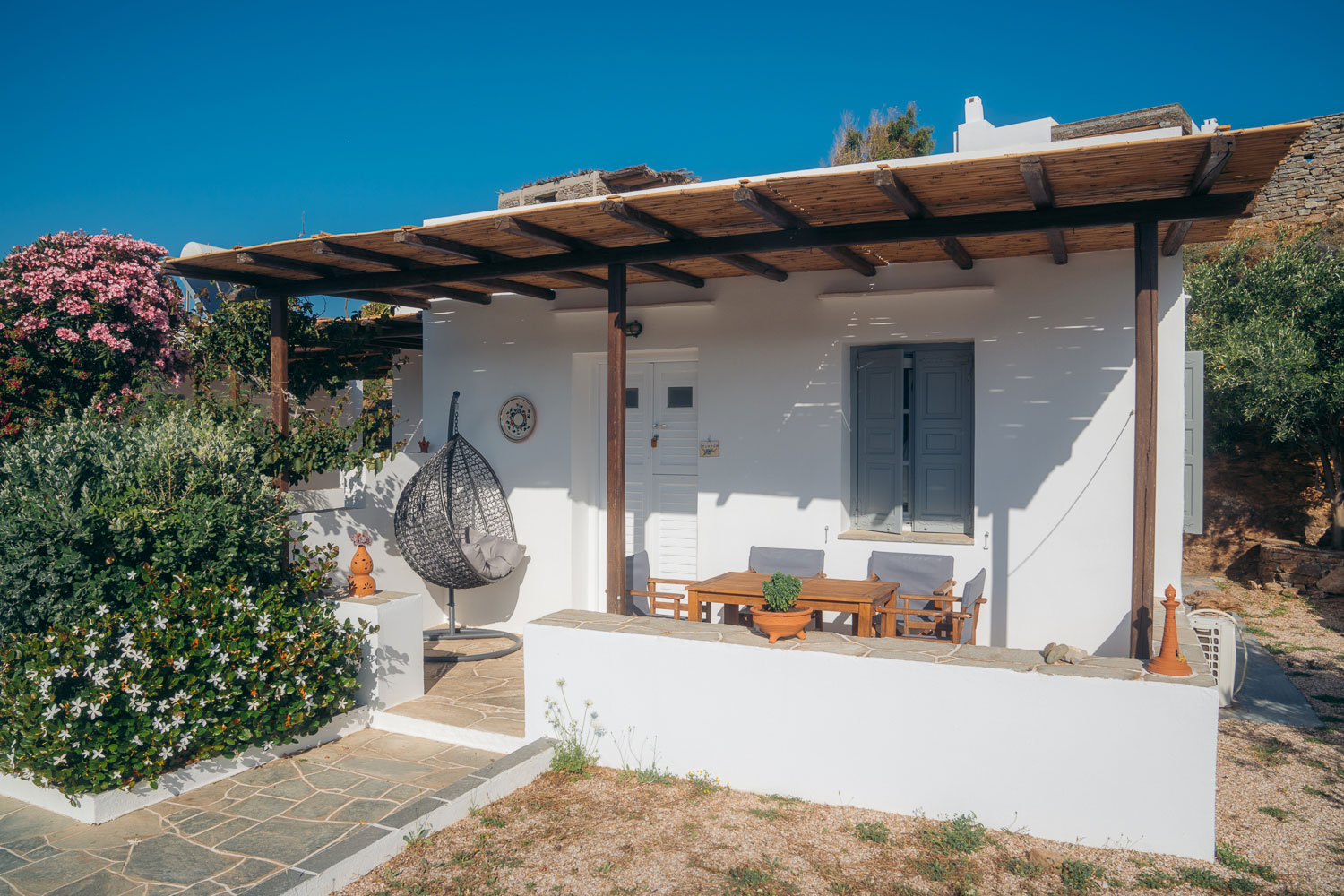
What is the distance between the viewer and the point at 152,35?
11.7 m

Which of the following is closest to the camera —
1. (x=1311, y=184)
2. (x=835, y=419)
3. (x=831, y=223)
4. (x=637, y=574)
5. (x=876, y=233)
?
(x=876, y=233)

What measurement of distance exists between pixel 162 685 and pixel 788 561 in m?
4.00

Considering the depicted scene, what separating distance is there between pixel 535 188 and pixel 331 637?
7214mm

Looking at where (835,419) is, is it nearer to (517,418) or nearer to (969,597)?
(969,597)

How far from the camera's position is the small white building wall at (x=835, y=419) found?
215 inches

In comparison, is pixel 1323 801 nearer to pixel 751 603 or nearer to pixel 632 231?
pixel 751 603

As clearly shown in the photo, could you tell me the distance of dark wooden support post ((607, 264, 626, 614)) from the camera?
5.09 metres

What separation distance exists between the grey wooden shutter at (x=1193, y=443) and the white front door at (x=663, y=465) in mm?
3511

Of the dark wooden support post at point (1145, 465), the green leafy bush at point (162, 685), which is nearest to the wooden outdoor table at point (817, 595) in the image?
the dark wooden support post at point (1145, 465)

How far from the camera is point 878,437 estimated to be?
6316 millimetres

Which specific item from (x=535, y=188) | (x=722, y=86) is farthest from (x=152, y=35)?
(x=722, y=86)

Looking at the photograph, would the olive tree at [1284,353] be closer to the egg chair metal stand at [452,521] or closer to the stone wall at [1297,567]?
the stone wall at [1297,567]

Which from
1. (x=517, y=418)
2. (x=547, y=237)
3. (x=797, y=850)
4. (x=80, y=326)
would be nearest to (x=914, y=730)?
(x=797, y=850)

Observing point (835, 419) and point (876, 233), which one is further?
point (835, 419)
